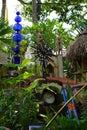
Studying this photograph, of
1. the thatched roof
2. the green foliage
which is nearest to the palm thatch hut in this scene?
the thatched roof

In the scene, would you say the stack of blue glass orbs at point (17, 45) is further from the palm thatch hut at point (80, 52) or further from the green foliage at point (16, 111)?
the palm thatch hut at point (80, 52)

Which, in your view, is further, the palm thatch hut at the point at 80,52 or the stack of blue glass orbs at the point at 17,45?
the palm thatch hut at the point at 80,52

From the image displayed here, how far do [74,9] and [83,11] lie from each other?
1.83 feet

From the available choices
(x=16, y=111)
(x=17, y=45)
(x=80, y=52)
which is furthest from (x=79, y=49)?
(x=16, y=111)

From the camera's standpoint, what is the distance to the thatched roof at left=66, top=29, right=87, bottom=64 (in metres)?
8.27

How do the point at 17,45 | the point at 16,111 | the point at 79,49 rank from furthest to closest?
1. the point at 79,49
2. the point at 17,45
3. the point at 16,111

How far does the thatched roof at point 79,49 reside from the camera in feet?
27.1

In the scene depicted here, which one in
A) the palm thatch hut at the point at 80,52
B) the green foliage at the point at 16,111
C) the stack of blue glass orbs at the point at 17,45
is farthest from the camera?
the palm thatch hut at the point at 80,52

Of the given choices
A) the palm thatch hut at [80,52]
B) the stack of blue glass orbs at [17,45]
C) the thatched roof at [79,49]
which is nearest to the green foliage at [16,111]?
the stack of blue glass orbs at [17,45]

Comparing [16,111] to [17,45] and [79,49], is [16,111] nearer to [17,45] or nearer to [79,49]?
[17,45]

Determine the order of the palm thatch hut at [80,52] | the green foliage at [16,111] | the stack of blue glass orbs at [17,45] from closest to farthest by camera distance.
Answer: the green foliage at [16,111]
the stack of blue glass orbs at [17,45]
the palm thatch hut at [80,52]

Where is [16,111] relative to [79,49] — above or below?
below

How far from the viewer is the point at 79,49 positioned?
841 centimetres

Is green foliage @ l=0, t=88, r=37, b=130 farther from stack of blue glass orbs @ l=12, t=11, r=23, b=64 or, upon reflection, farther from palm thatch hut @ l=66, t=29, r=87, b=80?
palm thatch hut @ l=66, t=29, r=87, b=80
